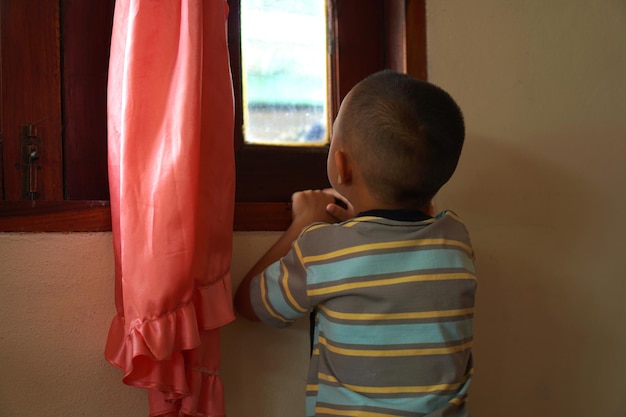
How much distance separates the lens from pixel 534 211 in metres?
1.15

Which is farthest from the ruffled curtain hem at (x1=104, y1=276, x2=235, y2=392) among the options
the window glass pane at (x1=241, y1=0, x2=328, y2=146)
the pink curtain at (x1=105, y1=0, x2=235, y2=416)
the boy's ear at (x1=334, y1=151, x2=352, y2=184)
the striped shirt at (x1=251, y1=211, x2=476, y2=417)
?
the window glass pane at (x1=241, y1=0, x2=328, y2=146)

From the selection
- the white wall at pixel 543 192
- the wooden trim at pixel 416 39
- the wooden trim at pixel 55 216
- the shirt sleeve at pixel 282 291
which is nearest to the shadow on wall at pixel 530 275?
the white wall at pixel 543 192

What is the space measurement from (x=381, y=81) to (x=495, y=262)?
0.53 m

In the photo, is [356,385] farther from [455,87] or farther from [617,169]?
[617,169]

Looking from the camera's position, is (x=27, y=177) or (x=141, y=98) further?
(x=27, y=177)

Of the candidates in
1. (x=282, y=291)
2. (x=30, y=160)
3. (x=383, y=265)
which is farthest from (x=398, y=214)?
(x=30, y=160)

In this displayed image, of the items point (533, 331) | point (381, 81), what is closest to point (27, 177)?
point (381, 81)

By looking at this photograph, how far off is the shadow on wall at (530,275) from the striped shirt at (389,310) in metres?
0.34

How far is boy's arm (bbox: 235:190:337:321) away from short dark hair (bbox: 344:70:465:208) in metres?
0.16

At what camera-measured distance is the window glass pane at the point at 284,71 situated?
41.3 inches

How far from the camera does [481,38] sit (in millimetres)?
1120

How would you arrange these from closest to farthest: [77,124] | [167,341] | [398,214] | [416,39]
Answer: [167,341]
[398,214]
[77,124]
[416,39]

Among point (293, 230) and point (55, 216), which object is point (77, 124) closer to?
point (55, 216)

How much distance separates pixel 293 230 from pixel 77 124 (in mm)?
409
